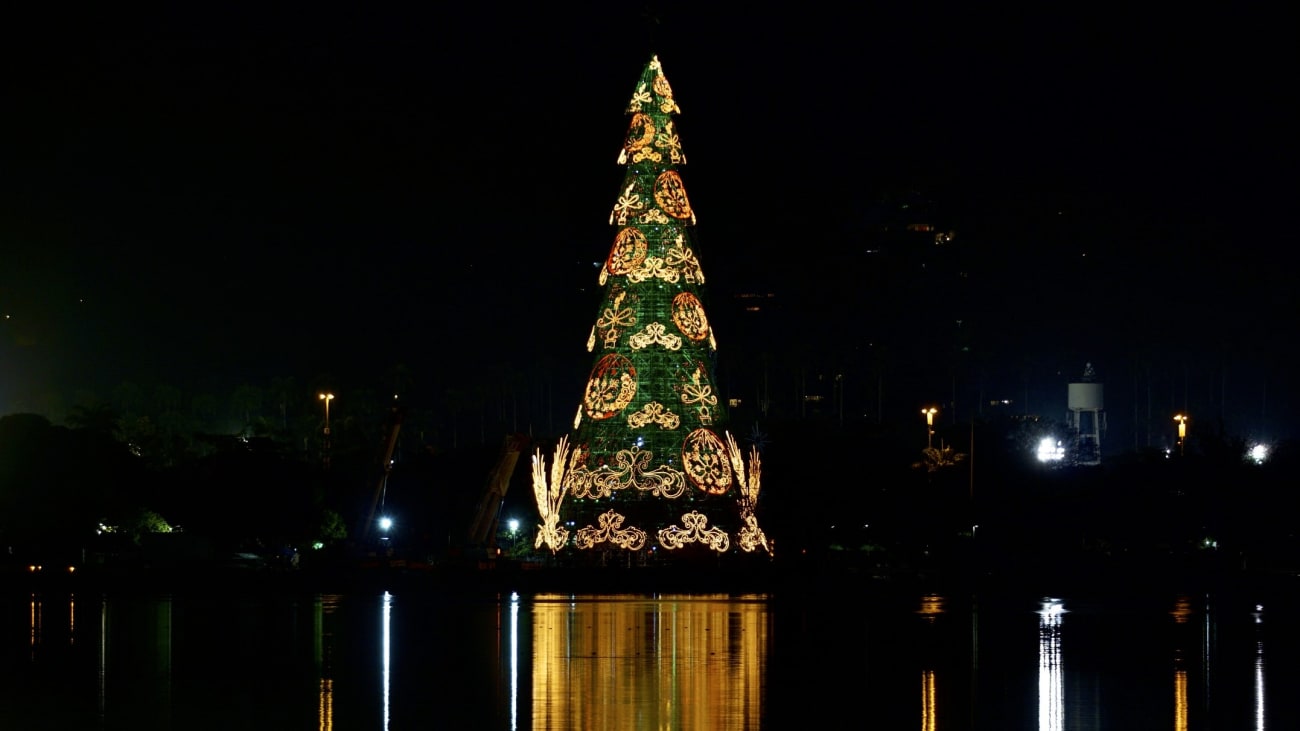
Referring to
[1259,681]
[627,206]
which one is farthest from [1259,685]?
[627,206]

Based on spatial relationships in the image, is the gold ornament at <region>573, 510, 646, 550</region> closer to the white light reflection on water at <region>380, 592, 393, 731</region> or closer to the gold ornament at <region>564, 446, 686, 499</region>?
the gold ornament at <region>564, 446, 686, 499</region>

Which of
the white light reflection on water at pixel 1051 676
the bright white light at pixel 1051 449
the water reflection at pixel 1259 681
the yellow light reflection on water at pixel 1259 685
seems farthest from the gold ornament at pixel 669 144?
the bright white light at pixel 1051 449

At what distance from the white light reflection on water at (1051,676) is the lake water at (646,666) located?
0.08 metres

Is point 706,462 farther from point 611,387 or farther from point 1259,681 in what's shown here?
point 1259,681

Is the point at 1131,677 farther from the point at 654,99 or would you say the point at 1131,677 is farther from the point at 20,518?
the point at 20,518

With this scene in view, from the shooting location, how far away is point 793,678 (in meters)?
29.5

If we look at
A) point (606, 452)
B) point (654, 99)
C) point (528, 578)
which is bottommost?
point (528, 578)

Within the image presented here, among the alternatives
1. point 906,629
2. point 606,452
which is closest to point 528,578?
point 606,452

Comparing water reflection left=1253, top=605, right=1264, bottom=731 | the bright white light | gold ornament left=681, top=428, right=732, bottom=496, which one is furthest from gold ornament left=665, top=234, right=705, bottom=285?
the bright white light

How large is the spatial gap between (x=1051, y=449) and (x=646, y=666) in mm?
91144

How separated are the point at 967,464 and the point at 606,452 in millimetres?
24428

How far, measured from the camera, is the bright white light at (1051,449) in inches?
4557

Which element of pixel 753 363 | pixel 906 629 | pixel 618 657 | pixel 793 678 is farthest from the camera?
pixel 753 363

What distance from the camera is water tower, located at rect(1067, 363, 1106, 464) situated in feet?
410
